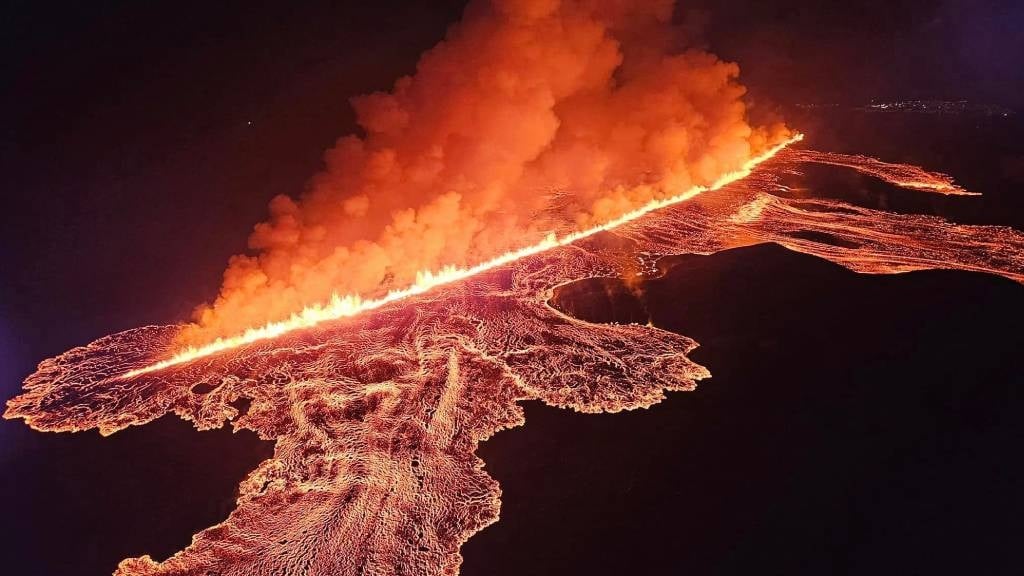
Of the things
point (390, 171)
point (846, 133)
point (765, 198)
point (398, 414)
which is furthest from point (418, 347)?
point (846, 133)

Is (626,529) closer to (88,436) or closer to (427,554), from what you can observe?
(427,554)

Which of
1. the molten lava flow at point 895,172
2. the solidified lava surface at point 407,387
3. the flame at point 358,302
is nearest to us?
the solidified lava surface at point 407,387

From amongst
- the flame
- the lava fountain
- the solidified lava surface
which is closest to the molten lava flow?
the lava fountain

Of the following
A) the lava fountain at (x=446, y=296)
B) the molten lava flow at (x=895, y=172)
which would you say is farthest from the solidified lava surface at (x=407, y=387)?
the molten lava flow at (x=895, y=172)

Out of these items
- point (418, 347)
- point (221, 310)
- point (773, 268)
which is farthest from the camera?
point (773, 268)

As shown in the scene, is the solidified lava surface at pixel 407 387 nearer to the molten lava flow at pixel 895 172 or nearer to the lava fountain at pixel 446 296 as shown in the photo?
the lava fountain at pixel 446 296

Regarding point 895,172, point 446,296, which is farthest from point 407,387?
point 895,172

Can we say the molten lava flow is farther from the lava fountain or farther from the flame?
the flame
